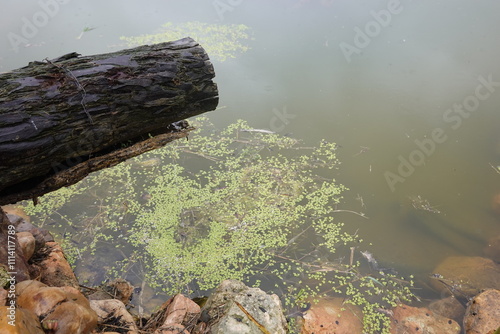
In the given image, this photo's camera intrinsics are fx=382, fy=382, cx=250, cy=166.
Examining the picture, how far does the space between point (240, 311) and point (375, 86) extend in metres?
3.26

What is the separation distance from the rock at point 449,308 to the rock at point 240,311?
1.01 meters

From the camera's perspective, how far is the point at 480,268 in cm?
253

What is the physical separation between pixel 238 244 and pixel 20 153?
59.5 inches

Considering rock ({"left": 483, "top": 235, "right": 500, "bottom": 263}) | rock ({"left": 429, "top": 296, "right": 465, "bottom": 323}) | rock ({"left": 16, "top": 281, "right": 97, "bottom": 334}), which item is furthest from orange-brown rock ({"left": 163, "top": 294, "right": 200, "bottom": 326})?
rock ({"left": 483, "top": 235, "right": 500, "bottom": 263})

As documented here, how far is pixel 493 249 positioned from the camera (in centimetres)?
265

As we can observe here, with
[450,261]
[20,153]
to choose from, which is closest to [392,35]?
[450,261]

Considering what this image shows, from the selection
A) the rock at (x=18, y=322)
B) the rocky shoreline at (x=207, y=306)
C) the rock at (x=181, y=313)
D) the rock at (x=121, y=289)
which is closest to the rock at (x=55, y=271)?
the rocky shoreline at (x=207, y=306)

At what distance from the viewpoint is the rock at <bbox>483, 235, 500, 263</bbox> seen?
2.61 meters

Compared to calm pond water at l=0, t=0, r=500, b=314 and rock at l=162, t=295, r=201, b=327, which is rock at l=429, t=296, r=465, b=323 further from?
rock at l=162, t=295, r=201, b=327

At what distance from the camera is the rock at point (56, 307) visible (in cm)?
128

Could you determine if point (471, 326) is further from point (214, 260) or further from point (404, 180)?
point (214, 260)

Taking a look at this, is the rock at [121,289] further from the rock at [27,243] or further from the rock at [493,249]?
the rock at [493,249]

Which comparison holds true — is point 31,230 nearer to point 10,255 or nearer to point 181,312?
point 10,255

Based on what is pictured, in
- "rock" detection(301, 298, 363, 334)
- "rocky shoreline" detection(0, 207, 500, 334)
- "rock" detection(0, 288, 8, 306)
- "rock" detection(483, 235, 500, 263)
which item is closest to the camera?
"rock" detection(0, 288, 8, 306)
